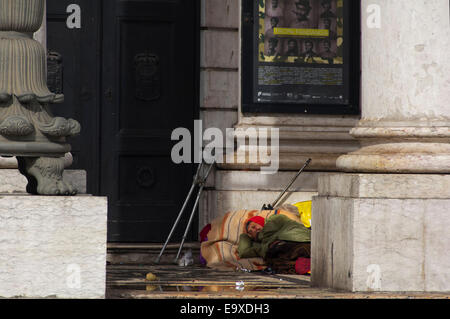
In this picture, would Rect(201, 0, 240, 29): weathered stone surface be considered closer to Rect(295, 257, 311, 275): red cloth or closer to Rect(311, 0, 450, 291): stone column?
Rect(295, 257, 311, 275): red cloth

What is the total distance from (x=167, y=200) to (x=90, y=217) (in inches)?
204

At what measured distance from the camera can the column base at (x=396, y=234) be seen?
8.14 meters

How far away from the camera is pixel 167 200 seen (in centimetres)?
1225

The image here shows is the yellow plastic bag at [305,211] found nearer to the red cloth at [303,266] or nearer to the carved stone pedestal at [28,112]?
the red cloth at [303,266]

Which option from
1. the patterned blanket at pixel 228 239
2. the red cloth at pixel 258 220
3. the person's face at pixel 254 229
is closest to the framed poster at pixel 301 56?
the patterned blanket at pixel 228 239

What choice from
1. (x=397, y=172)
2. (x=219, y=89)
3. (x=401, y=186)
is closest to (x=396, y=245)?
A: (x=401, y=186)

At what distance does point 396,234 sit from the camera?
26.8ft

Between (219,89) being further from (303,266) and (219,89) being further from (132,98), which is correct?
(303,266)

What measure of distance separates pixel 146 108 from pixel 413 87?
434 centimetres

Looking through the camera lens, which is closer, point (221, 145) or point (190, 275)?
point (190, 275)

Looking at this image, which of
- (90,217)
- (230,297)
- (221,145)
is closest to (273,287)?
(230,297)

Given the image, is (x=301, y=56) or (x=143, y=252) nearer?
(x=143, y=252)

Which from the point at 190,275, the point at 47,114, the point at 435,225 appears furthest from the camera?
the point at 190,275
